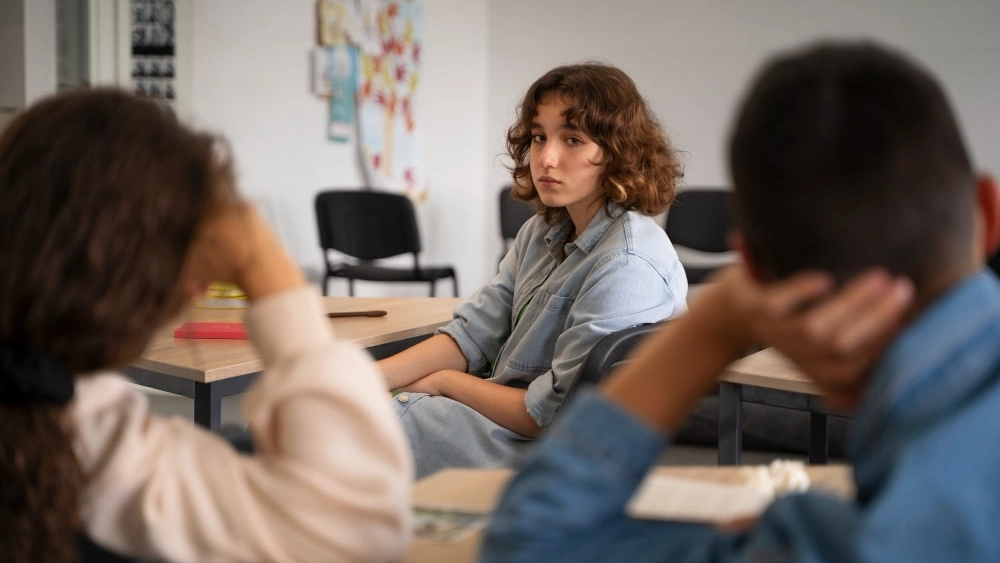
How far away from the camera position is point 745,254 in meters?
0.67

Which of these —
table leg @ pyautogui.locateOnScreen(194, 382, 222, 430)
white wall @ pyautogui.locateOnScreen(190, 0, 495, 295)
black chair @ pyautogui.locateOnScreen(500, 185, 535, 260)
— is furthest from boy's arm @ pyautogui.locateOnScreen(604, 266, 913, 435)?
black chair @ pyautogui.locateOnScreen(500, 185, 535, 260)

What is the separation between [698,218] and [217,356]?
4334mm

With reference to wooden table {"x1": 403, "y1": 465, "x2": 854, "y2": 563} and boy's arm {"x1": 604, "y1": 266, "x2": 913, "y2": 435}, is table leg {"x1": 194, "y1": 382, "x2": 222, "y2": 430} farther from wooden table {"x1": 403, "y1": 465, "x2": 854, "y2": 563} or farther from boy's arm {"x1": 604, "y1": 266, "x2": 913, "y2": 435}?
boy's arm {"x1": 604, "y1": 266, "x2": 913, "y2": 435}

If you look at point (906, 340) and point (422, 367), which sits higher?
point (906, 340)

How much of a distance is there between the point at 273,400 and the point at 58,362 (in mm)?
163

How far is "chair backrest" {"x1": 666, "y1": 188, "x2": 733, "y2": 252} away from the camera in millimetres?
5887

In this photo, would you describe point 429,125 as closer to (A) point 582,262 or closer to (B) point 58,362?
(A) point 582,262

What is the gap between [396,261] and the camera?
6633 mm

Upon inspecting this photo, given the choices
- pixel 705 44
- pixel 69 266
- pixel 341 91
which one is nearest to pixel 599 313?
pixel 69 266

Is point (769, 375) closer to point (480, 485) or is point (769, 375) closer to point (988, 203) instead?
point (480, 485)

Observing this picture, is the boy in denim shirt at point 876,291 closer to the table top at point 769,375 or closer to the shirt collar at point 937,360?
the shirt collar at point 937,360

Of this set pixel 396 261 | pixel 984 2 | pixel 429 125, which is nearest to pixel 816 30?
pixel 984 2

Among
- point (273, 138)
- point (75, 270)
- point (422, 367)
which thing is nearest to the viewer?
point (75, 270)

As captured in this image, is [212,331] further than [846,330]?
Yes
